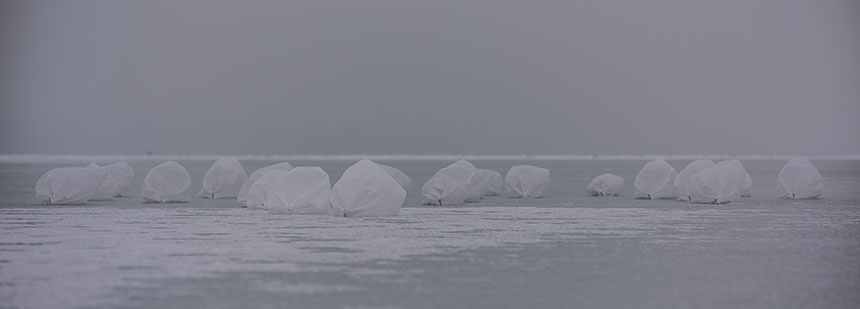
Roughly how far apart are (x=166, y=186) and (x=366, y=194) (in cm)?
1090

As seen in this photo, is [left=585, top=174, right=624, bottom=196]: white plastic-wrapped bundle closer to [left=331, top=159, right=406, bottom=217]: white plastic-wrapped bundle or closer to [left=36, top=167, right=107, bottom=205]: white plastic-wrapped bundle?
[left=331, top=159, right=406, bottom=217]: white plastic-wrapped bundle

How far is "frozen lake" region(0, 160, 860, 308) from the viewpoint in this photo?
11.0 metres

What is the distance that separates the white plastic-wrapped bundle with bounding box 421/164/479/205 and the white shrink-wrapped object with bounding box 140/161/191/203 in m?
9.01

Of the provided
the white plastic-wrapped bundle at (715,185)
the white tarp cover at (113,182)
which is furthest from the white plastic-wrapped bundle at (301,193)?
the white plastic-wrapped bundle at (715,185)

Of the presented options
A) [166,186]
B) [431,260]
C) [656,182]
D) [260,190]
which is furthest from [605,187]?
[431,260]

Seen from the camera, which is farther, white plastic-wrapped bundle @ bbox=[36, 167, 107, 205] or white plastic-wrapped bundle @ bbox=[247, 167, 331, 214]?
white plastic-wrapped bundle @ bbox=[36, 167, 107, 205]

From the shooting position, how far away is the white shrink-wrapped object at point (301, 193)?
25984mm

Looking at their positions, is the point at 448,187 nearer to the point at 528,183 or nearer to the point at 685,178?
the point at 528,183

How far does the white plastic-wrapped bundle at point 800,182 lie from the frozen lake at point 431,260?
909cm

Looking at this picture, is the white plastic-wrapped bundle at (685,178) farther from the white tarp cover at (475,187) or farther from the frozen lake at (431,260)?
the white tarp cover at (475,187)

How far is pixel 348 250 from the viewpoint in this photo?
16094mm

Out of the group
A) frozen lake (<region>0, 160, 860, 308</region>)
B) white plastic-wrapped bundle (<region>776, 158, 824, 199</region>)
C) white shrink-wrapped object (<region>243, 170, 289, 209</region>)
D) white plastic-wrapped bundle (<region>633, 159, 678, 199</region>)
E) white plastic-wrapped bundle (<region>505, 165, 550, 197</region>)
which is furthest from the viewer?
white plastic-wrapped bundle (<region>505, 165, 550, 197</region>)

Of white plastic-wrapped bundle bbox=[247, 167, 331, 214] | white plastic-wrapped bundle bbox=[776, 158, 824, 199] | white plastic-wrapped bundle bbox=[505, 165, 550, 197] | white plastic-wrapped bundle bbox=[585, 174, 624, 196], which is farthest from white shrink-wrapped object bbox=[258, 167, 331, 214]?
white plastic-wrapped bundle bbox=[776, 158, 824, 199]

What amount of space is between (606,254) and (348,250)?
4.75 m
